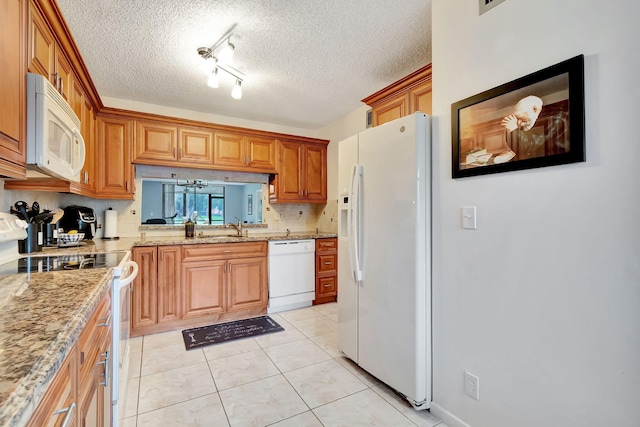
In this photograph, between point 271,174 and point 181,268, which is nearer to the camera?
point 181,268

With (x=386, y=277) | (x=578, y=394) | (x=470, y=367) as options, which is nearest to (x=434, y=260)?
(x=386, y=277)

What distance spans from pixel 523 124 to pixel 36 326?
1.86 m

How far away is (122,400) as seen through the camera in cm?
184

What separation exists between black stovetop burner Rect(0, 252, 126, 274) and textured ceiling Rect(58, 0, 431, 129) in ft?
5.17

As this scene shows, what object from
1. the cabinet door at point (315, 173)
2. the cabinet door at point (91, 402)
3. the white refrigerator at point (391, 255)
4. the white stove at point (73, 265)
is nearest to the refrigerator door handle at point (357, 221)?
the white refrigerator at point (391, 255)

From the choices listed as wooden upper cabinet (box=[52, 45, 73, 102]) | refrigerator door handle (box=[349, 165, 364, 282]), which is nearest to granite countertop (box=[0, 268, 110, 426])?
wooden upper cabinet (box=[52, 45, 73, 102])

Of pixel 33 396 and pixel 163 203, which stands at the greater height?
pixel 163 203

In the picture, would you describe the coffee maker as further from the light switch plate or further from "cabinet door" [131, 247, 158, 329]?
the light switch plate

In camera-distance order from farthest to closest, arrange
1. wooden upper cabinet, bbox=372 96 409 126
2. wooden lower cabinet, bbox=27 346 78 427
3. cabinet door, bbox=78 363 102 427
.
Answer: wooden upper cabinet, bbox=372 96 409 126 < cabinet door, bbox=78 363 102 427 < wooden lower cabinet, bbox=27 346 78 427

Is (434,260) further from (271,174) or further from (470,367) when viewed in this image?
(271,174)

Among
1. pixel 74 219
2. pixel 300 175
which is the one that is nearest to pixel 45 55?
pixel 74 219

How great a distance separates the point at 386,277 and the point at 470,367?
656 millimetres

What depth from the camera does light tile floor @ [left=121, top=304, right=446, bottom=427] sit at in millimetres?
1743

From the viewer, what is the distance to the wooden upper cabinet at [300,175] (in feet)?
13.2
